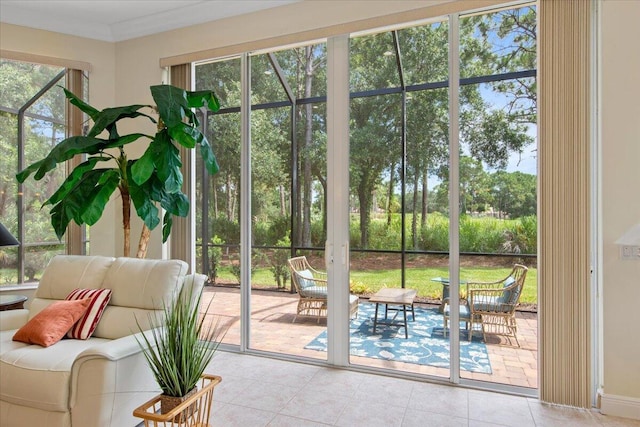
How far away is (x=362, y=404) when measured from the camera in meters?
2.59

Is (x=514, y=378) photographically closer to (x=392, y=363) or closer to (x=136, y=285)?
(x=392, y=363)

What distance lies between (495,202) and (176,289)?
94.3 inches

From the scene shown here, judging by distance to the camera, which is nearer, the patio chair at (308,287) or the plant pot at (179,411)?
the plant pot at (179,411)

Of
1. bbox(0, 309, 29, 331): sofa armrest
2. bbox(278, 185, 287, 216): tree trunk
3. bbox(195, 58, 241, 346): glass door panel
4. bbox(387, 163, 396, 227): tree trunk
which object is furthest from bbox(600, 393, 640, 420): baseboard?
bbox(0, 309, 29, 331): sofa armrest

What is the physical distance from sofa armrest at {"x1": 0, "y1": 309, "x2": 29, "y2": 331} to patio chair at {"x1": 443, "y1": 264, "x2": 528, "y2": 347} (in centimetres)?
323

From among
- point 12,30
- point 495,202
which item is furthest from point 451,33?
point 12,30

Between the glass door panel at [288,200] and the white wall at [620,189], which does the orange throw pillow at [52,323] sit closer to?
the glass door panel at [288,200]

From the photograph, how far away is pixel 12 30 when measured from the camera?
367 cm

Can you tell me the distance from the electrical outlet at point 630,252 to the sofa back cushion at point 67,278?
355 cm

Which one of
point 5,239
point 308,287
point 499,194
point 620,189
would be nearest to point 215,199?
point 308,287

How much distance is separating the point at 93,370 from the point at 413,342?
7.36ft

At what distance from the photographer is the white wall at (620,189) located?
7.88 feet

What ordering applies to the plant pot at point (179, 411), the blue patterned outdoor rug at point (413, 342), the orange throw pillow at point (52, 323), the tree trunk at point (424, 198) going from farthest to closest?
the tree trunk at point (424, 198)
the blue patterned outdoor rug at point (413, 342)
the orange throw pillow at point (52, 323)
the plant pot at point (179, 411)

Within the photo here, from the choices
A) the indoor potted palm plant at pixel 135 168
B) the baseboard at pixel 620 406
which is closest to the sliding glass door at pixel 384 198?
the baseboard at pixel 620 406
